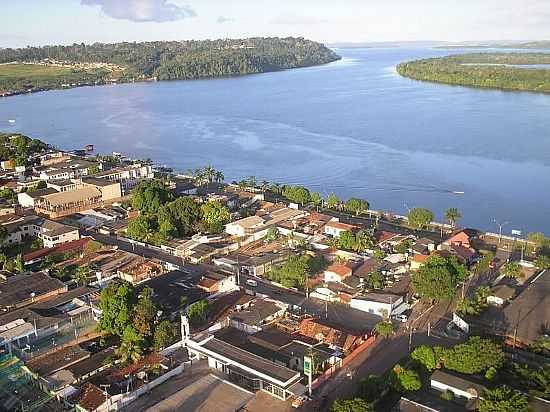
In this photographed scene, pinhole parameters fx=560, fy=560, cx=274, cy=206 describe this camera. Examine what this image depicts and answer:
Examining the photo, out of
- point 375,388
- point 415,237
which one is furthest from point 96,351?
point 415,237

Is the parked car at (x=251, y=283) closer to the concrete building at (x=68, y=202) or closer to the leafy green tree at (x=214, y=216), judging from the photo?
the leafy green tree at (x=214, y=216)

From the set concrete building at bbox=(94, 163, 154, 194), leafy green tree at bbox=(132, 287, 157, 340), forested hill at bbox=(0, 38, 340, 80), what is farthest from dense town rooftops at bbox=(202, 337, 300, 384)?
forested hill at bbox=(0, 38, 340, 80)

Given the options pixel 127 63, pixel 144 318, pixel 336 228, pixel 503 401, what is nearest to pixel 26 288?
pixel 144 318

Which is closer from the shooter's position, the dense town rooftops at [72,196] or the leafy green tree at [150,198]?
the leafy green tree at [150,198]

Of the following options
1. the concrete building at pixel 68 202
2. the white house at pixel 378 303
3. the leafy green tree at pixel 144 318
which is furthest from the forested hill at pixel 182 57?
the leafy green tree at pixel 144 318

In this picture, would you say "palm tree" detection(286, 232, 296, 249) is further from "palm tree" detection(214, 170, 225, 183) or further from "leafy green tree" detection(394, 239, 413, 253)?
"palm tree" detection(214, 170, 225, 183)
